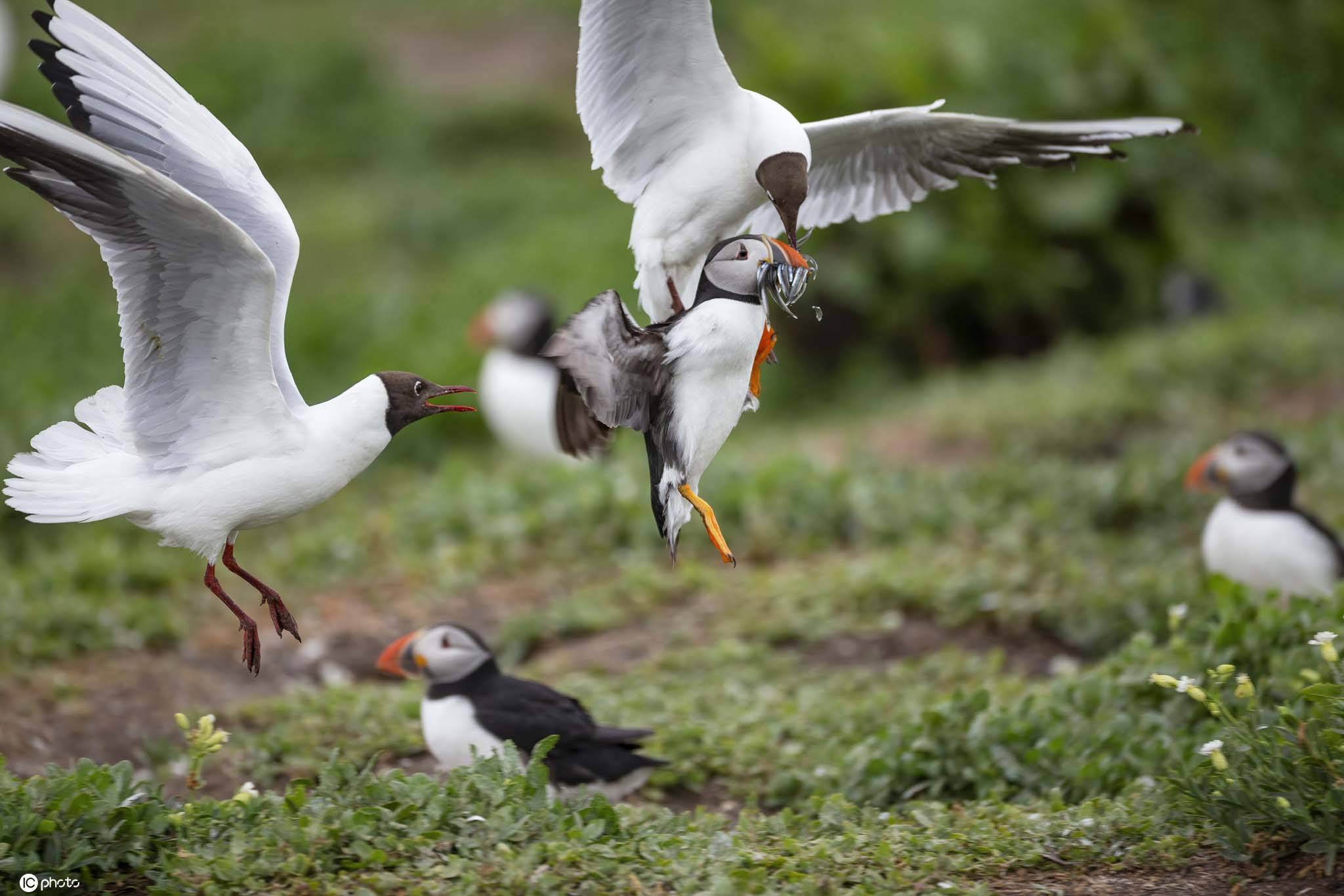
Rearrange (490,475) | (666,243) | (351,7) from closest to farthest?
1. (666,243)
2. (490,475)
3. (351,7)

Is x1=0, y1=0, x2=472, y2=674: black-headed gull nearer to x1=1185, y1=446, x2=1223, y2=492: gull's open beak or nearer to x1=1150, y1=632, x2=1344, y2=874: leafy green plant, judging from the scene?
x1=1150, y1=632, x2=1344, y2=874: leafy green plant

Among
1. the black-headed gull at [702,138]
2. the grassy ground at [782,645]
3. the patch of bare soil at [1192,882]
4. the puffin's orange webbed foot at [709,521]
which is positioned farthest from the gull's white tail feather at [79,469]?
the patch of bare soil at [1192,882]

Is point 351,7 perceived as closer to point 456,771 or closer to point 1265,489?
point 1265,489

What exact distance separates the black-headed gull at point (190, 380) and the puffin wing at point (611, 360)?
29 centimetres

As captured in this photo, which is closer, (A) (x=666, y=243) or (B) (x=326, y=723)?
(A) (x=666, y=243)

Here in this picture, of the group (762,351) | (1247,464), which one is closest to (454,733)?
(762,351)

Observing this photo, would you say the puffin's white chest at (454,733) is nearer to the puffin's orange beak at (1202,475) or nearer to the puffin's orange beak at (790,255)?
the puffin's orange beak at (790,255)

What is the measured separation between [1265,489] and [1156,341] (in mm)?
3719

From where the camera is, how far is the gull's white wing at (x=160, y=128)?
332cm

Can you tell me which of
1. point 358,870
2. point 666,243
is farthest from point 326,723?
point 666,243

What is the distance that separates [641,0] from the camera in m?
3.86

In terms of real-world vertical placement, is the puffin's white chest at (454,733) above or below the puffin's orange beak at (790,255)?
below

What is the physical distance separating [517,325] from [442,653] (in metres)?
5.05

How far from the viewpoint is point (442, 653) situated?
4.80 metres
